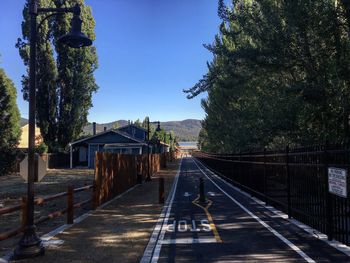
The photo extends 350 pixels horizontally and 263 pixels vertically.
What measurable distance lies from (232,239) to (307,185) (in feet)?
8.47

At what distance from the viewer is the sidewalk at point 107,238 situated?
7.94m

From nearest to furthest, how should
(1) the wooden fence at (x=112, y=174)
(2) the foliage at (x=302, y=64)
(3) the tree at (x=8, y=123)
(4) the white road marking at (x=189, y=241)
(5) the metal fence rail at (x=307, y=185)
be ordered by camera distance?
(5) the metal fence rail at (x=307, y=185) < (4) the white road marking at (x=189, y=241) < (2) the foliage at (x=302, y=64) < (1) the wooden fence at (x=112, y=174) < (3) the tree at (x=8, y=123)

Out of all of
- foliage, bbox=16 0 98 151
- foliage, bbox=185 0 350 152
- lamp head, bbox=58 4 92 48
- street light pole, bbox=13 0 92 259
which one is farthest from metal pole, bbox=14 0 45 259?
foliage, bbox=16 0 98 151

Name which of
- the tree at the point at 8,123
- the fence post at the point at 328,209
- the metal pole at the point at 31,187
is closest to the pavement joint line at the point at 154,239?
the metal pole at the point at 31,187

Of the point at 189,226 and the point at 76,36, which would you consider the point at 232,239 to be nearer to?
the point at 189,226

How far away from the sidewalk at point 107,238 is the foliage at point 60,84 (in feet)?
129

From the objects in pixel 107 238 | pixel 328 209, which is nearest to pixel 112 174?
pixel 107 238

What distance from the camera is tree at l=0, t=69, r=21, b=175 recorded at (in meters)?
39.1

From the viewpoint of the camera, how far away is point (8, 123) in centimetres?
3969

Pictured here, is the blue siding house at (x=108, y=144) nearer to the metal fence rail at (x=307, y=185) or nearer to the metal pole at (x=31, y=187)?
the metal fence rail at (x=307, y=185)

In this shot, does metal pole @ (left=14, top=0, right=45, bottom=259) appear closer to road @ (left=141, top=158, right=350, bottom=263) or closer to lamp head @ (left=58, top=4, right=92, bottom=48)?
lamp head @ (left=58, top=4, right=92, bottom=48)

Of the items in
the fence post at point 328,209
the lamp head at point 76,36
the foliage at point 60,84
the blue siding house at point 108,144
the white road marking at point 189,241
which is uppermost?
the foliage at point 60,84

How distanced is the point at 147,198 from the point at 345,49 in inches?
398

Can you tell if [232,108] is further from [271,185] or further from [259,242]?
[259,242]
